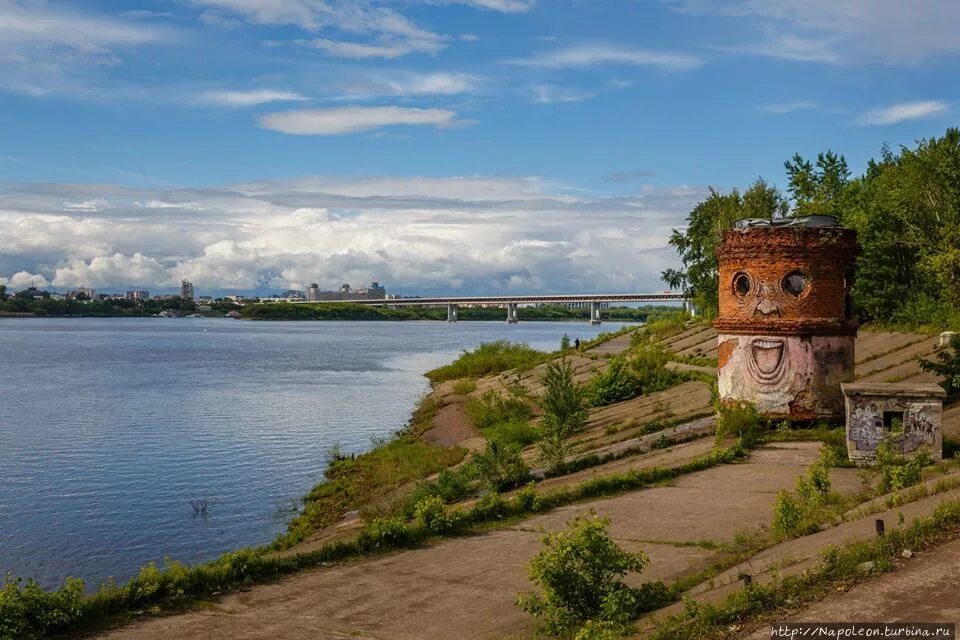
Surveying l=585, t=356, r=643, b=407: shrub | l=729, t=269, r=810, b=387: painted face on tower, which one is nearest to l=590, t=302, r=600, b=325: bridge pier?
l=585, t=356, r=643, b=407: shrub

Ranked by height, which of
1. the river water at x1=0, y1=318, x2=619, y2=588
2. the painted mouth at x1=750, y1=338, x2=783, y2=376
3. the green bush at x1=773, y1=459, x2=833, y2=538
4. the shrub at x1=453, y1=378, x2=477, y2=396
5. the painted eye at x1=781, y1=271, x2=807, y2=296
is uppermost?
the painted eye at x1=781, y1=271, x2=807, y2=296

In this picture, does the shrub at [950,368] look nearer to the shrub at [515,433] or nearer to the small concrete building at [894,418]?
the small concrete building at [894,418]

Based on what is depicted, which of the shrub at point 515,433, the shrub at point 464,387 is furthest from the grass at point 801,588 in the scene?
the shrub at point 464,387

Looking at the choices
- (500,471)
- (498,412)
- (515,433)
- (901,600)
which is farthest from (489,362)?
(901,600)

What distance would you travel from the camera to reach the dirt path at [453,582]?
9.22m

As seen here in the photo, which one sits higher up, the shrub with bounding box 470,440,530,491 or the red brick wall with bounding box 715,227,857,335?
the red brick wall with bounding box 715,227,857,335

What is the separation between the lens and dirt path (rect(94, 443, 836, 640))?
922 centimetres

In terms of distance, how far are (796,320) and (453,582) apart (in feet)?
36.7

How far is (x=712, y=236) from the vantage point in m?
45.9

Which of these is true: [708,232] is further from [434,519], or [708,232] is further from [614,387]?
[434,519]

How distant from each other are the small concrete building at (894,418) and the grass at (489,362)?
34.6 meters

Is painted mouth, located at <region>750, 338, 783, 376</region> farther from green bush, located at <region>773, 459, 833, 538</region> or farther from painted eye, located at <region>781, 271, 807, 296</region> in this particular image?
green bush, located at <region>773, 459, 833, 538</region>

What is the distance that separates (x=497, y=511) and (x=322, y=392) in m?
38.7

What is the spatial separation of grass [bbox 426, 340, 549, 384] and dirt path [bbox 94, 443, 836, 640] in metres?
36.3
